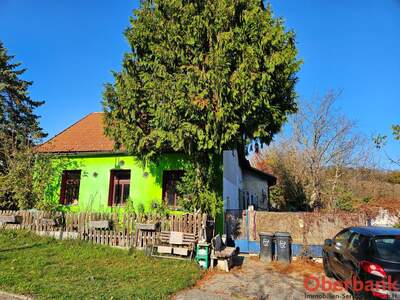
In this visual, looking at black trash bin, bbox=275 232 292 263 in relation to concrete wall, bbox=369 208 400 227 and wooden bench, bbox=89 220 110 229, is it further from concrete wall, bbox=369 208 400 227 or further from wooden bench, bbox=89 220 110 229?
concrete wall, bbox=369 208 400 227

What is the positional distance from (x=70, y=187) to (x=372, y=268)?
14009 mm

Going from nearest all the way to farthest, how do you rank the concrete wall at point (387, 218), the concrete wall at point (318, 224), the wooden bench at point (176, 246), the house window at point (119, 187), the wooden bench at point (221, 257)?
the wooden bench at point (221, 257), the wooden bench at point (176, 246), the concrete wall at point (318, 224), the house window at point (119, 187), the concrete wall at point (387, 218)

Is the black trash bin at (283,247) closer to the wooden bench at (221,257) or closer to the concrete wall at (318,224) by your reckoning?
the concrete wall at (318,224)

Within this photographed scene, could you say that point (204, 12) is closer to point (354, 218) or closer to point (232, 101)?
point (232, 101)

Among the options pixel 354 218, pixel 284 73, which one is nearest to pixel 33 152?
pixel 284 73

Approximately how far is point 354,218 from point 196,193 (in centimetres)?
625

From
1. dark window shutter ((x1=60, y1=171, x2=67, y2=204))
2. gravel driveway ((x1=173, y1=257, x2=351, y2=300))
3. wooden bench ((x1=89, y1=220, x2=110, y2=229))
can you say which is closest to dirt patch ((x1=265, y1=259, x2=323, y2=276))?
gravel driveway ((x1=173, y1=257, x2=351, y2=300))

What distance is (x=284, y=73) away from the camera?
9.03 m

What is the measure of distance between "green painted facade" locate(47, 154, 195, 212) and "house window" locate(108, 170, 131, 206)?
0.26 m

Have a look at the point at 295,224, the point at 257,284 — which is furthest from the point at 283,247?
the point at 257,284

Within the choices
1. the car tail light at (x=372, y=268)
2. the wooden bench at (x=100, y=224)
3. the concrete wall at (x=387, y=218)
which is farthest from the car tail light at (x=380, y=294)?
the concrete wall at (x=387, y=218)

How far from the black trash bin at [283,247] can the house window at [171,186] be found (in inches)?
199

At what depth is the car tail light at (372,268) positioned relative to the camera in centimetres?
498

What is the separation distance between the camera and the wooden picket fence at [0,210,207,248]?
9.51m
